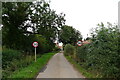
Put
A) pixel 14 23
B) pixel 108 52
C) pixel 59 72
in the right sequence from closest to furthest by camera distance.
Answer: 1. pixel 108 52
2. pixel 59 72
3. pixel 14 23

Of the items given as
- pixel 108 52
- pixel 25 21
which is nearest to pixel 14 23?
pixel 25 21

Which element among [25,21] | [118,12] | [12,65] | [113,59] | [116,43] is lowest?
[12,65]

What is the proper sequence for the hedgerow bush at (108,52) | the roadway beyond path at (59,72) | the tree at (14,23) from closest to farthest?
the hedgerow bush at (108,52) → the roadway beyond path at (59,72) → the tree at (14,23)

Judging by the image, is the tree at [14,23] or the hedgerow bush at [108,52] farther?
the tree at [14,23]

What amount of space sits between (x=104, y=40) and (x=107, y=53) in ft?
2.84

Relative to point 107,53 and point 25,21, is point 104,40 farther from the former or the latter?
point 25,21

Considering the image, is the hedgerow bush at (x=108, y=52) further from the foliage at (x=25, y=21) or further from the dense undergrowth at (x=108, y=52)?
the foliage at (x=25, y=21)

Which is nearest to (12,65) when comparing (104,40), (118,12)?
(104,40)

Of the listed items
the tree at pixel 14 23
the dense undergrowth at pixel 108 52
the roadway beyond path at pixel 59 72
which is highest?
the tree at pixel 14 23

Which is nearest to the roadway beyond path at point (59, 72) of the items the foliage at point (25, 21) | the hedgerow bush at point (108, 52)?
the hedgerow bush at point (108, 52)

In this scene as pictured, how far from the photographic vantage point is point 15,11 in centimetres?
1944

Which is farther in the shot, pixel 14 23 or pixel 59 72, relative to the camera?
pixel 14 23

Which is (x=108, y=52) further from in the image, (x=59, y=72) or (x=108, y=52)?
(x=59, y=72)

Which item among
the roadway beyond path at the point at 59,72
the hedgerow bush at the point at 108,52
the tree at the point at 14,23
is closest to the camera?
the hedgerow bush at the point at 108,52
